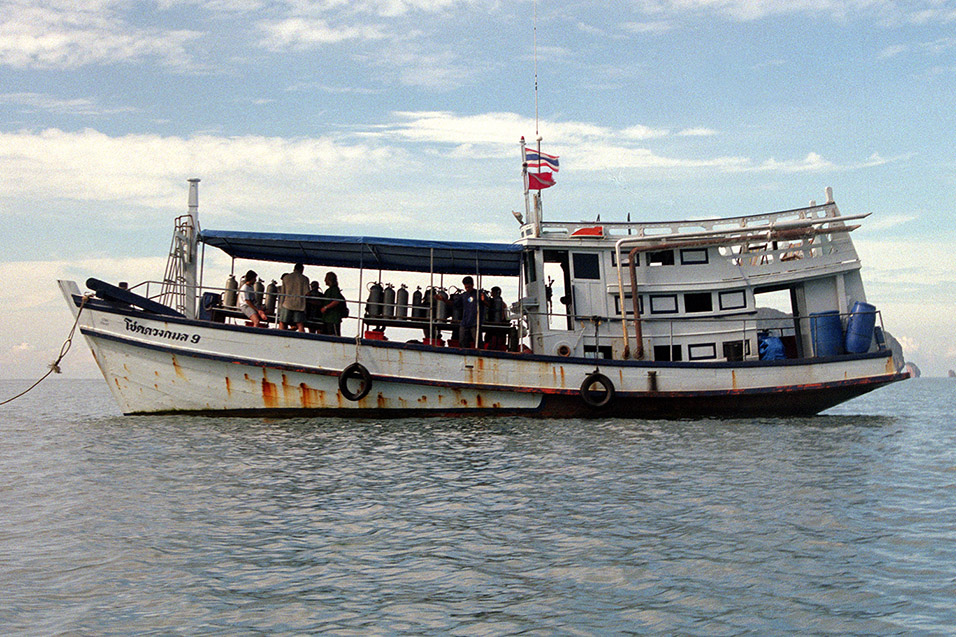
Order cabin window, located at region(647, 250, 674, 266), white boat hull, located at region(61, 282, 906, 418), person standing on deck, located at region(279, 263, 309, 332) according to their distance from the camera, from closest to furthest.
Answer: white boat hull, located at region(61, 282, 906, 418), person standing on deck, located at region(279, 263, 309, 332), cabin window, located at region(647, 250, 674, 266)

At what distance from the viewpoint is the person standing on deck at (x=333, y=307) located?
17234mm

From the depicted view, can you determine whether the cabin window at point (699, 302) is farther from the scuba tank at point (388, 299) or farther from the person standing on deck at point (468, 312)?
the scuba tank at point (388, 299)

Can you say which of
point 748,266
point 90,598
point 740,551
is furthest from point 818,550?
point 748,266

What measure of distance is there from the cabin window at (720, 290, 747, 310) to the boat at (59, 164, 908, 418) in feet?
0.12

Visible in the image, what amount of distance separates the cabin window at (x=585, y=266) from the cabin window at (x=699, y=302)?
2051 millimetres

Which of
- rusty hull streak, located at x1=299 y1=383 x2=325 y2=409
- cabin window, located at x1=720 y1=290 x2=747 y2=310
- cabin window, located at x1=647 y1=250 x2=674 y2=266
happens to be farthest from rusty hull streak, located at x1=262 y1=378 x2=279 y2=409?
cabin window, located at x1=720 y1=290 x2=747 y2=310

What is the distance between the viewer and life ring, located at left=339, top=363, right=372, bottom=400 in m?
16.3

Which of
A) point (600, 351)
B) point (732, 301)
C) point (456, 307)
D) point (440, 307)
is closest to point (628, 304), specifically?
point (600, 351)

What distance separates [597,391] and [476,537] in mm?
9576

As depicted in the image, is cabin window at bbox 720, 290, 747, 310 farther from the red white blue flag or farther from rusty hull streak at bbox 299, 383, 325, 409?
rusty hull streak at bbox 299, 383, 325, 409

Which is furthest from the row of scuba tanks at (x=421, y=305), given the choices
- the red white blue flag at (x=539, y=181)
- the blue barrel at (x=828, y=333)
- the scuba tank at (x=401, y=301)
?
the blue barrel at (x=828, y=333)

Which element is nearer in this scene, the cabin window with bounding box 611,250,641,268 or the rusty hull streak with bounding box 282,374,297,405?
the rusty hull streak with bounding box 282,374,297,405

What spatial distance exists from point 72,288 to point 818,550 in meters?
14.6

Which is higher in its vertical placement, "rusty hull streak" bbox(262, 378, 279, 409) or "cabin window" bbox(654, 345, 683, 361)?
"cabin window" bbox(654, 345, 683, 361)
